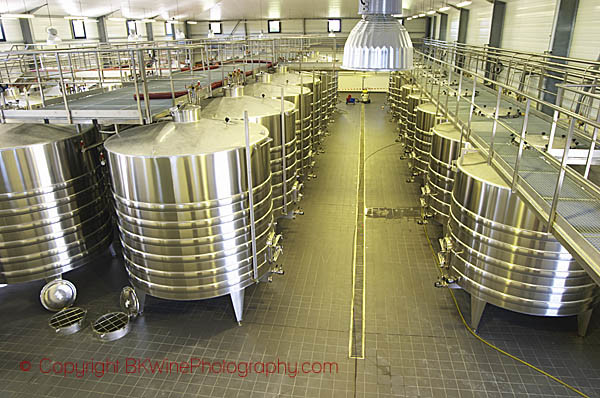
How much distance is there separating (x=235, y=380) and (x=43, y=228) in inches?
131

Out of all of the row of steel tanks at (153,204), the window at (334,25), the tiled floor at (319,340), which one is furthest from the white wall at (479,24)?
the window at (334,25)

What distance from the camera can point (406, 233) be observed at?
7785mm

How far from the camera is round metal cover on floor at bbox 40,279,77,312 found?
5.63 meters

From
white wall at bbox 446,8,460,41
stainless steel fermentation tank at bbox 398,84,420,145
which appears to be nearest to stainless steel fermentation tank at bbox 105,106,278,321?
stainless steel fermentation tank at bbox 398,84,420,145

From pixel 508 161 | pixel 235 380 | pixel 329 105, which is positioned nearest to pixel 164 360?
pixel 235 380

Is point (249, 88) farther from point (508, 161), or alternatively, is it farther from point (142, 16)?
point (142, 16)

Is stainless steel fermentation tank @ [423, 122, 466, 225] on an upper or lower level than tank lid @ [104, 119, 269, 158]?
lower

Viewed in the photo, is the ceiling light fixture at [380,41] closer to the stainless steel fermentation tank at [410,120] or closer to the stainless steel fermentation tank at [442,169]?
the stainless steel fermentation tank at [442,169]

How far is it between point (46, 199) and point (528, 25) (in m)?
11.9

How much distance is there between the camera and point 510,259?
471cm

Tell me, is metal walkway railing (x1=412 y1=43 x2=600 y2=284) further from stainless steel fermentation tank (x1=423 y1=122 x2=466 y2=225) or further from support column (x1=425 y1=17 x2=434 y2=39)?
support column (x1=425 y1=17 x2=434 y2=39)

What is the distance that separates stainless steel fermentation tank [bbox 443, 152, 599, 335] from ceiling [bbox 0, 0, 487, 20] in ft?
42.9

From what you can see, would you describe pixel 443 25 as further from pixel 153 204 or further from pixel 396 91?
pixel 153 204

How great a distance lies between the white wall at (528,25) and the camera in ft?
32.1
